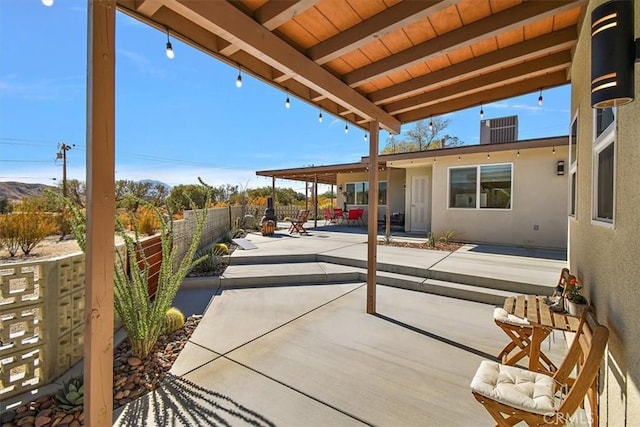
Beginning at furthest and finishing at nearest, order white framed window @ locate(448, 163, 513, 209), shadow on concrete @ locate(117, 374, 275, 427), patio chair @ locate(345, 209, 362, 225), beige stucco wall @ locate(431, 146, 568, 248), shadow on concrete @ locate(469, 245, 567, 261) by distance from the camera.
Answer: patio chair @ locate(345, 209, 362, 225), white framed window @ locate(448, 163, 513, 209), beige stucco wall @ locate(431, 146, 568, 248), shadow on concrete @ locate(469, 245, 567, 261), shadow on concrete @ locate(117, 374, 275, 427)

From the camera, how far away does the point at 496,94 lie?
3369 millimetres

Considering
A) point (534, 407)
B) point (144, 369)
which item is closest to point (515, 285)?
point (534, 407)

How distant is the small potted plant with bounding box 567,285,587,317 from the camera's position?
2086 mm

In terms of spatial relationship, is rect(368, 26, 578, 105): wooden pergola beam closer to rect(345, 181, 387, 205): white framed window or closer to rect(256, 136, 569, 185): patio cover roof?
rect(256, 136, 569, 185): patio cover roof

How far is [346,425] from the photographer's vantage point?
1896 millimetres

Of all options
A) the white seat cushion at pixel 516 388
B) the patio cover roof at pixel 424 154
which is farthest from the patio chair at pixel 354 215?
the white seat cushion at pixel 516 388

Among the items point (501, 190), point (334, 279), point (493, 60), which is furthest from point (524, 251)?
point (493, 60)

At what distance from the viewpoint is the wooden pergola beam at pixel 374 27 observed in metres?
2.01

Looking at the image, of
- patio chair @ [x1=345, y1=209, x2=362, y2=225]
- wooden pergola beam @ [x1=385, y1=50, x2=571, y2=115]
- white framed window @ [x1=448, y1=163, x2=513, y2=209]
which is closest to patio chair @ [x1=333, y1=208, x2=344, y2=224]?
patio chair @ [x1=345, y1=209, x2=362, y2=225]

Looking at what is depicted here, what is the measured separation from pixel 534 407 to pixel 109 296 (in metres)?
2.29

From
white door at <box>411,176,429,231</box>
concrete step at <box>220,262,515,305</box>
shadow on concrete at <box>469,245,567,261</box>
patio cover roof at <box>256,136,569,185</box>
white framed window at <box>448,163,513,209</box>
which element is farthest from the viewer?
white door at <box>411,176,429,231</box>

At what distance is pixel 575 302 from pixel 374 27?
2548 mm

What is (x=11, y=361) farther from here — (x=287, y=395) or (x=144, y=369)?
(x=287, y=395)

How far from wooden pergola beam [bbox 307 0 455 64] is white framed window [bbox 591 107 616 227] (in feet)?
4.17
